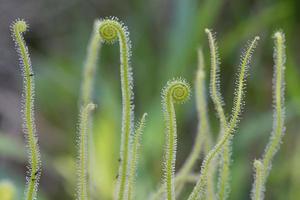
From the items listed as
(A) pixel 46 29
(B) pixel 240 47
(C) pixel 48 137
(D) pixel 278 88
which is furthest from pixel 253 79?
(D) pixel 278 88

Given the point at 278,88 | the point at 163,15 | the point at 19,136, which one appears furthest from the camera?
the point at 163,15

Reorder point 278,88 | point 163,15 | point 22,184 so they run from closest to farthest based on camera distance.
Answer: point 278,88
point 22,184
point 163,15

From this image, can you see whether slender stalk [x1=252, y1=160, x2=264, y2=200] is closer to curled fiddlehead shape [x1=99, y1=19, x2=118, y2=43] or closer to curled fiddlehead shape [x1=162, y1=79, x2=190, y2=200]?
curled fiddlehead shape [x1=162, y1=79, x2=190, y2=200]

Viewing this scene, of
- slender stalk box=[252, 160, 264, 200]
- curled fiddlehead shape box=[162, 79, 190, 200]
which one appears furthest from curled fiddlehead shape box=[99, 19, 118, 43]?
slender stalk box=[252, 160, 264, 200]

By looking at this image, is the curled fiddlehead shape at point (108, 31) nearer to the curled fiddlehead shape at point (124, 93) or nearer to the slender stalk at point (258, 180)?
the curled fiddlehead shape at point (124, 93)

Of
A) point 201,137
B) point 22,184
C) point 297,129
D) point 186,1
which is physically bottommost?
point 201,137

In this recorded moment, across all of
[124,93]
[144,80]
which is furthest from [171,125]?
[144,80]

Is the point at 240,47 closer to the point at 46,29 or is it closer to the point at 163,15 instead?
the point at 163,15
